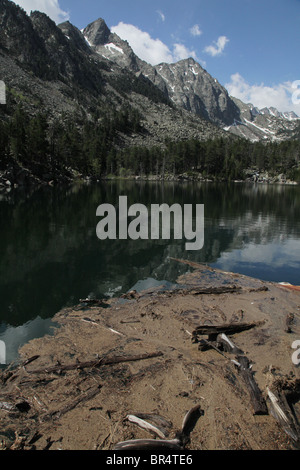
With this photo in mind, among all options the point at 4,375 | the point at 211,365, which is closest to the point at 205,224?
the point at 211,365

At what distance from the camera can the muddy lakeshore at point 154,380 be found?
602cm

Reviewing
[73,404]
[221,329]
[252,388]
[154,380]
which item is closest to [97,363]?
[73,404]

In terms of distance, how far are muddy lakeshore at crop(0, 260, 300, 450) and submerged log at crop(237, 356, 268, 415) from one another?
3 centimetres

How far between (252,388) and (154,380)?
263 centimetres

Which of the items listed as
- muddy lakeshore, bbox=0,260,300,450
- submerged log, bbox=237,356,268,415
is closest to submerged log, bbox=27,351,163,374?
muddy lakeshore, bbox=0,260,300,450

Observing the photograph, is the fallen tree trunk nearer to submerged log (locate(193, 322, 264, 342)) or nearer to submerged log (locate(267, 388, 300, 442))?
submerged log (locate(193, 322, 264, 342))

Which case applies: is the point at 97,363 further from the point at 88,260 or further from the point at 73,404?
the point at 88,260

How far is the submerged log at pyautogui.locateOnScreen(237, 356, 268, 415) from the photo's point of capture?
6660 mm

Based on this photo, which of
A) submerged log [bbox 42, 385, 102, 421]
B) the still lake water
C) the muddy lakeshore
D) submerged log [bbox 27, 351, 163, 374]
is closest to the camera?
the muddy lakeshore

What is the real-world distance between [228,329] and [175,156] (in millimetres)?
148531

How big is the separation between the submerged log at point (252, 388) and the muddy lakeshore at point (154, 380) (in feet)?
0.10

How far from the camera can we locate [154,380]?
7723 mm

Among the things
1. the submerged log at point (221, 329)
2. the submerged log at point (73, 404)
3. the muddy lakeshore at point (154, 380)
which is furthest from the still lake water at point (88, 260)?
the submerged log at point (221, 329)
